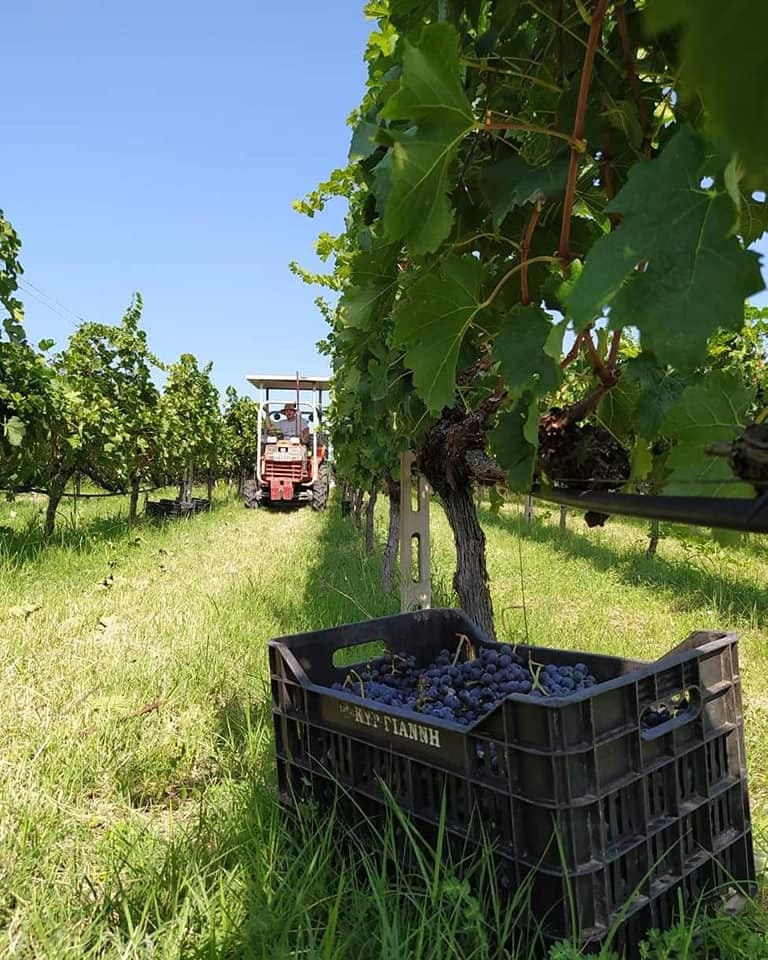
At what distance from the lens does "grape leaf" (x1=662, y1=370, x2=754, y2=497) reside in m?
0.89

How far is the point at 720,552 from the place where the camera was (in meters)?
7.62

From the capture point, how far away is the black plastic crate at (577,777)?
1.48 meters

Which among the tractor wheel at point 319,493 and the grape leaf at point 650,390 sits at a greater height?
the grape leaf at point 650,390

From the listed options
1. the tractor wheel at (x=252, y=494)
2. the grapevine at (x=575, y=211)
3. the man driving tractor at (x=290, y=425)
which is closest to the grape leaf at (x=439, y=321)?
the grapevine at (x=575, y=211)

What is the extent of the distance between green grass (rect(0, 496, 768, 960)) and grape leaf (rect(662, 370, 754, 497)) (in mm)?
1055

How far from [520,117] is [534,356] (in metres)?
0.47

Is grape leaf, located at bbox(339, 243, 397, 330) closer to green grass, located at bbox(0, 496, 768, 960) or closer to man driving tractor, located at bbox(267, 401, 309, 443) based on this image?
green grass, located at bbox(0, 496, 768, 960)

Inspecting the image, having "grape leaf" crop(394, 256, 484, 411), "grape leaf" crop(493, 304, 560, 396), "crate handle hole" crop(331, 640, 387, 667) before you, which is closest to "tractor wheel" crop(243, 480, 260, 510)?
"crate handle hole" crop(331, 640, 387, 667)

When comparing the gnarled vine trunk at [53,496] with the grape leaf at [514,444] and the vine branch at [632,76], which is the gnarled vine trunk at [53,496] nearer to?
the grape leaf at [514,444]

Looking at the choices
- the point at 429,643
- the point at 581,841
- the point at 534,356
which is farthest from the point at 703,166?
the point at 429,643

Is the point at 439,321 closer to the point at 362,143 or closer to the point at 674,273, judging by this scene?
the point at 362,143

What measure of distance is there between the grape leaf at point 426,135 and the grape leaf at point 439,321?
20cm

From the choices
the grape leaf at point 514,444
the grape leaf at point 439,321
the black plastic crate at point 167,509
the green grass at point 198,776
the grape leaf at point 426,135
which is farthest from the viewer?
the black plastic crate at point 167,509

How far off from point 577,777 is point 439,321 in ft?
3.19
